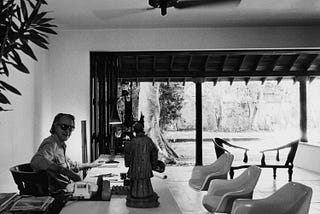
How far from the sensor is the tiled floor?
5.56m

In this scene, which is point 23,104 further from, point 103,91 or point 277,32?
point 277,32

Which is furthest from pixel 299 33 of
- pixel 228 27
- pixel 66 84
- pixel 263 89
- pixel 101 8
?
pixel 263 89

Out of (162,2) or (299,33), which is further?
(299,33)

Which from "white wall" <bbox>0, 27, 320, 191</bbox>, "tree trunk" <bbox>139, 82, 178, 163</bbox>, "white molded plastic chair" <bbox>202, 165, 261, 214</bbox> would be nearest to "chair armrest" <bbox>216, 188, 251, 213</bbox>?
"white molded plastic chair" <bbox>202, 165, 261, 214</bbox>

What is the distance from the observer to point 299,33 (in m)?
6.43

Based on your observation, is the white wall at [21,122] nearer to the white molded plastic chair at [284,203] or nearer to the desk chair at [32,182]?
the desk chair at [32,182]

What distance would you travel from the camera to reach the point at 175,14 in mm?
5488

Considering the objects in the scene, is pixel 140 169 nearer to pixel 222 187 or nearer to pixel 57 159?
pixel 57 159

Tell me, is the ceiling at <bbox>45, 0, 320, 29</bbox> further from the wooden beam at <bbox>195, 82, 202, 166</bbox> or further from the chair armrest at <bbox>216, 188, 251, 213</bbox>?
the wooden beam at <bbox>195, 82, 202, 166</bbox>

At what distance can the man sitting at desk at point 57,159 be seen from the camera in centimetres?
304

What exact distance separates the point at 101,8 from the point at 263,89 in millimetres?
7606

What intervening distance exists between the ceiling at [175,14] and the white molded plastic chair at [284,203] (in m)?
2.38

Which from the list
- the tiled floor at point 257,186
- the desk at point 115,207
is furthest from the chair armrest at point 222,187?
the desk at point 115,207

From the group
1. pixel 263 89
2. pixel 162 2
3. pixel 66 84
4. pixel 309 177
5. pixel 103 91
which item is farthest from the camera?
pixel 263 89
